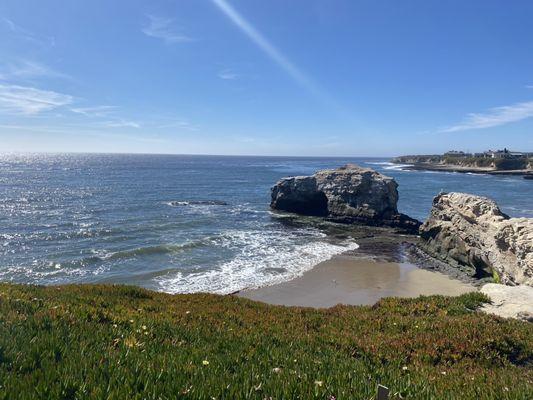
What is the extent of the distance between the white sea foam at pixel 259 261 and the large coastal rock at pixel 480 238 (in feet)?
25.2

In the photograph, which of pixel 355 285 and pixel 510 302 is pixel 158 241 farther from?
pixel 510 302

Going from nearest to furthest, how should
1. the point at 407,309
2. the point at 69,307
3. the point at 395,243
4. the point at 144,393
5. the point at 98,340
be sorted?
the point at 144,393 → the point at 98,340 → the point at 69,307 → the point at 407,309 → the point at 395,243

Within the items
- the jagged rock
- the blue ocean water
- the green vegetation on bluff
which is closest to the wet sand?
the blue ocean water

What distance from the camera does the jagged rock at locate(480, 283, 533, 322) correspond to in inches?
437

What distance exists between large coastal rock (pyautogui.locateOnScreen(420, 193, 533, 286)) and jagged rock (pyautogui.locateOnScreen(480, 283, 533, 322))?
7.33 metres

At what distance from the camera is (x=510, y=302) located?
12070 millimetres

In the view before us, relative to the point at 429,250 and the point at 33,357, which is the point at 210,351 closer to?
the point at 33,357

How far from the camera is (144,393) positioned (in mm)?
4156

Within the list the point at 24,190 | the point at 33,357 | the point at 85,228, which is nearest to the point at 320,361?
the point at 33,357

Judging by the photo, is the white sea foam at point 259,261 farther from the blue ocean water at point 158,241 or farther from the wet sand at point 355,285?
the wet sand at point 355,285

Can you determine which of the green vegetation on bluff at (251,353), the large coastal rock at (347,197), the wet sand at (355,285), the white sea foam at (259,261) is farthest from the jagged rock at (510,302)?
the large coastal rock at (347,197)

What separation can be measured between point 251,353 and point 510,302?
977cm

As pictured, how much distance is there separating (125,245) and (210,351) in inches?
1110

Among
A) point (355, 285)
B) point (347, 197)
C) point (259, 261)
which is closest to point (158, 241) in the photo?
point (259, 261)
